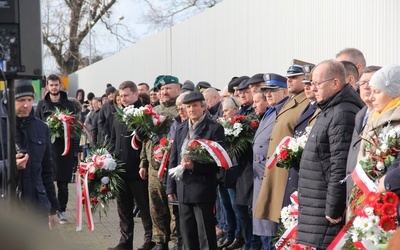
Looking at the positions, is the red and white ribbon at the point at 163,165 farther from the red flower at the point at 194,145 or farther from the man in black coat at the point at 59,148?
the man in black coat at the point at 59,148

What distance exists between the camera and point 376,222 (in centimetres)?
429

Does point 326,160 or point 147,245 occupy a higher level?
point 326,160

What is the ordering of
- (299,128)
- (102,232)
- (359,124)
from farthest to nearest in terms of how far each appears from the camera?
1. (102,232)
2. (299,128)
3. (359,124)

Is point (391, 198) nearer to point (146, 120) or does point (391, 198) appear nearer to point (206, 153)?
point (206, 153)

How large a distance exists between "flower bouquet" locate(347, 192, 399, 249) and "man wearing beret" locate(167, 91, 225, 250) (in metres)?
3.62

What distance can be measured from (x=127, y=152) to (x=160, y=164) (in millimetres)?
876

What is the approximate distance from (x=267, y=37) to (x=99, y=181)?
505cm

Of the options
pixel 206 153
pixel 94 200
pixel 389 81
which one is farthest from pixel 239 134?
pixel 389 81

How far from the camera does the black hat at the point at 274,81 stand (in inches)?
311

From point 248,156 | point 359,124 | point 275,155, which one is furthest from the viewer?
point 248,156

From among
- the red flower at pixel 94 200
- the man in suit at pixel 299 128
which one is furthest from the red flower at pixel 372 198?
the red flower at pixel 94 200

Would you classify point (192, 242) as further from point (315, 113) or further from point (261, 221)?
point (315, 113)

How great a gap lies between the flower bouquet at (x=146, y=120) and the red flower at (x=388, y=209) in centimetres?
554

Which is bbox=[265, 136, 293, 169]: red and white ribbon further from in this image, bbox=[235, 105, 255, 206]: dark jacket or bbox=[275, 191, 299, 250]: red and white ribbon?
bbox=[235, 105, 255, 206]: dark jacket
